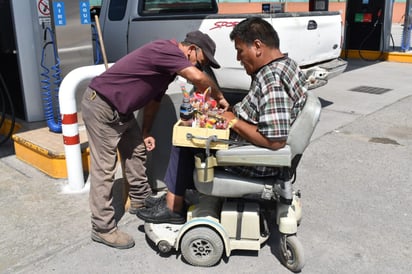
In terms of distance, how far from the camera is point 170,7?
711 centimetres

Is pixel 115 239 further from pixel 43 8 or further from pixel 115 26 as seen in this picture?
pixel 115 26

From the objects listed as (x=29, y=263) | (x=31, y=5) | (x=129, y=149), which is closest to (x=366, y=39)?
(x=31, y=5)

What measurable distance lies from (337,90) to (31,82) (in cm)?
557

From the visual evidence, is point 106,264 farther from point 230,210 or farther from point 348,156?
point 348,156

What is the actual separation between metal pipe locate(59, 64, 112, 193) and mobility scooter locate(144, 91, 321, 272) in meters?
1.30

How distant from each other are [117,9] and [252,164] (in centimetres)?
527

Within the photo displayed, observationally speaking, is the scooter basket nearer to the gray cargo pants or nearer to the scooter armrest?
the scooter armrest

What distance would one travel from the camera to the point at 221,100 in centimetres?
308

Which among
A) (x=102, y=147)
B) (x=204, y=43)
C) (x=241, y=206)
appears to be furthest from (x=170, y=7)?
(x=241, y=206)

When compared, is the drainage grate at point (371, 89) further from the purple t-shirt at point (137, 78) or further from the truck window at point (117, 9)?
the purple t-shirt at point (137, 78)

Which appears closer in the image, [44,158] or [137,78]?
[137,78]

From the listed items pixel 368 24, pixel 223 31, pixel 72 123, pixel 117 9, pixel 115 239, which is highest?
pixel 117 9

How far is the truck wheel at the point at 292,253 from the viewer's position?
2.90 metres

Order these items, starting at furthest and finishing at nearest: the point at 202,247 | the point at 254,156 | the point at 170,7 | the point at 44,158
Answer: the point at 170,7 → the point at 44,158 → the point at 202,247 → the point at 254,156
